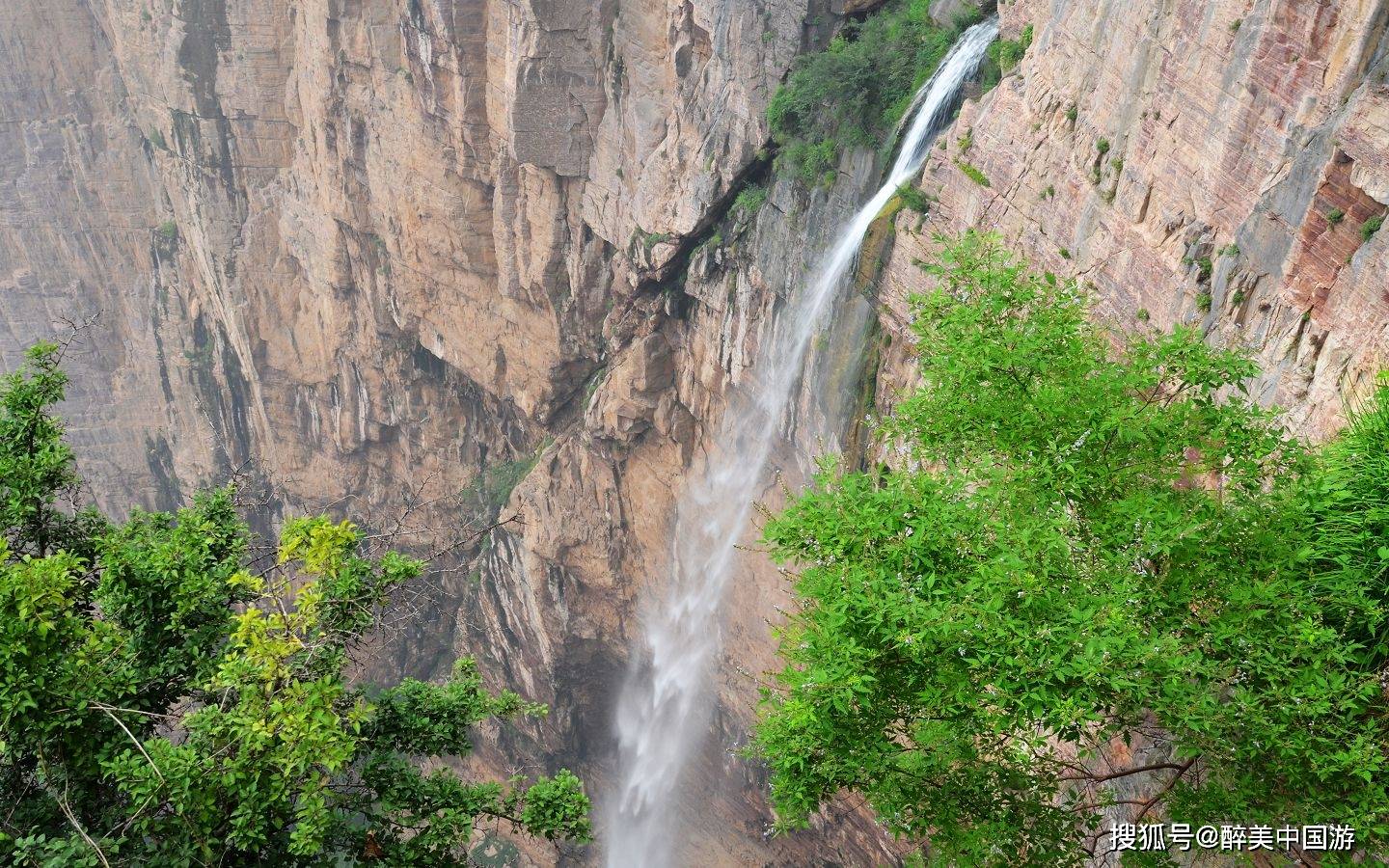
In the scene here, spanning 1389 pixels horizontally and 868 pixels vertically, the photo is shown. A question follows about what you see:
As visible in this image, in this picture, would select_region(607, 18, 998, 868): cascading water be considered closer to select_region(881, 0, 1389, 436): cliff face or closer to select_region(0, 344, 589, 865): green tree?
select_region(881, 0, 1389, 436): cliff face

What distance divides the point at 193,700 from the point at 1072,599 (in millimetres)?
7497

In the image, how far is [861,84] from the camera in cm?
1998

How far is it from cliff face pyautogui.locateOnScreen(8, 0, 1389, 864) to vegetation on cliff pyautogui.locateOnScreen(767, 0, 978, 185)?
2.05ft

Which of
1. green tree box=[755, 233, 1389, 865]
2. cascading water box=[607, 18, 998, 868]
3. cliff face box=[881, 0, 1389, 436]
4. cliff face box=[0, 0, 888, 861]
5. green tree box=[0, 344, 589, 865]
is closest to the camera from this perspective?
green tree box=[755, 233, 1389, 865]

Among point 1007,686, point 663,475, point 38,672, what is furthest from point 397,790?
point 663,475

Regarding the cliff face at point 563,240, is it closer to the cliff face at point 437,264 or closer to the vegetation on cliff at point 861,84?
the cliff face at point 437,264

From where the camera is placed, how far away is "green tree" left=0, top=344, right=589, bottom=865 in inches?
285

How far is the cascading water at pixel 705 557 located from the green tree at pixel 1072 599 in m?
10.6

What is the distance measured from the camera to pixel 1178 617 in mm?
7078

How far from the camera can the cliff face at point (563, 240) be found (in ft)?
34.9

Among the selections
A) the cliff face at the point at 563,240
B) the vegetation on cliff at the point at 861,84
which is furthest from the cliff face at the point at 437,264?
the vegetation on cliff at the point at 861,84

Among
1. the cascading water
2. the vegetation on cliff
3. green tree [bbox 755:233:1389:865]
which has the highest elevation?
the vegetation on cliff

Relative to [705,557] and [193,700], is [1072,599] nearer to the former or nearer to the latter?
[193,700]

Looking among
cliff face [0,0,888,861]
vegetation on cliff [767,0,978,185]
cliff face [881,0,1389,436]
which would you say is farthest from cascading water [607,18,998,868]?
cliff face [881,0,1389,436]
